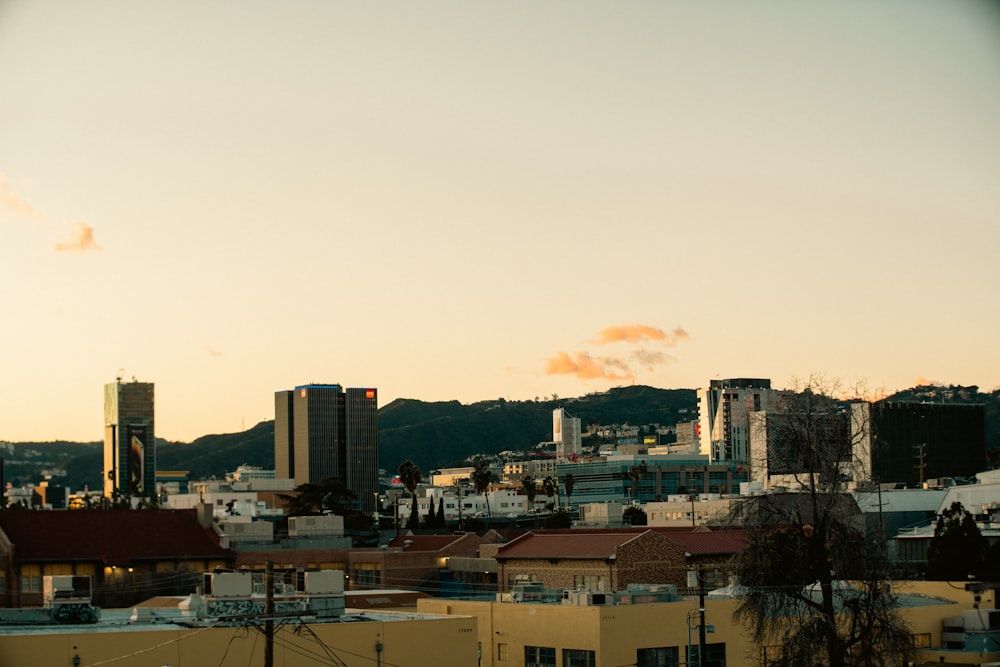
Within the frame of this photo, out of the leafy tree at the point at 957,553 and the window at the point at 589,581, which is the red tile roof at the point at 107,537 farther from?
the leafy tree at the point at 957,553

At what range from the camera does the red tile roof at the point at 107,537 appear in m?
95.9

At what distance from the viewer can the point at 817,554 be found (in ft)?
127

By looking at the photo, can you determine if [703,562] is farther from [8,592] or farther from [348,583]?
[8,592]

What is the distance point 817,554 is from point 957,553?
2152 inches

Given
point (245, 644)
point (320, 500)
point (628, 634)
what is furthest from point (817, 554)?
point (320, 500)

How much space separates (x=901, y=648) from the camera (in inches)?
1523

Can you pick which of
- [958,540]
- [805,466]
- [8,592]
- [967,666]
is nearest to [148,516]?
[8,592]

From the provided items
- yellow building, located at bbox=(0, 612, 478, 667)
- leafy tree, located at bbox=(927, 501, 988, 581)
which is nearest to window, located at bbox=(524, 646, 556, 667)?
yellow building, located at bbox=(0, 612, 478, 667)

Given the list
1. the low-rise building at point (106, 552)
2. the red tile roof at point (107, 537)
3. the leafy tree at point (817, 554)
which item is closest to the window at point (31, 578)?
the low-rise building at point (106, 552)

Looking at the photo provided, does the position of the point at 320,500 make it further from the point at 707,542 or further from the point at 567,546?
the point at 707,542

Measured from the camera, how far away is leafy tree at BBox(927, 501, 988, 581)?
8694 cm

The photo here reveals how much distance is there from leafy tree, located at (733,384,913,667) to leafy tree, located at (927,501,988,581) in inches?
1924

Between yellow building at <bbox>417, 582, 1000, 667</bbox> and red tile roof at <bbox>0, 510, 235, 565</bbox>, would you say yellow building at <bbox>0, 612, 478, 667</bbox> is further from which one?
red tile roof at <bbox>0, 510, 235, 565</bbox>

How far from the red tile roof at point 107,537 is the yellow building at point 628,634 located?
4350cm
